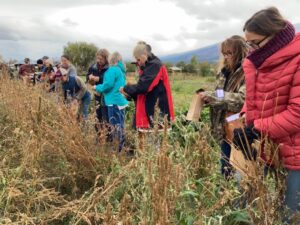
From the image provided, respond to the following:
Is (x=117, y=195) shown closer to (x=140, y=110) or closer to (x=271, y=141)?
(x=271, y=141)

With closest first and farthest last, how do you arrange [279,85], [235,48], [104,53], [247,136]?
[279,85], [247,136], [235,48], [104,53]

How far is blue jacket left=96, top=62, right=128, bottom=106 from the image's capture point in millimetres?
6570

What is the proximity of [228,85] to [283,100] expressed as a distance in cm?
130

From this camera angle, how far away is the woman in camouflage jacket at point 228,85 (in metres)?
3.58

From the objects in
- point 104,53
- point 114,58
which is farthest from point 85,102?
point 114,58

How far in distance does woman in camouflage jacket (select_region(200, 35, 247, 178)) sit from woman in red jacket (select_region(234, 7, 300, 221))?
0.93m

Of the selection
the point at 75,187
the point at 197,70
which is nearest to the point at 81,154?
the point at 75,187

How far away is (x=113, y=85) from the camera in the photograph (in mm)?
6617

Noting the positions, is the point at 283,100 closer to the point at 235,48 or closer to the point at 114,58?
the point at 235,48

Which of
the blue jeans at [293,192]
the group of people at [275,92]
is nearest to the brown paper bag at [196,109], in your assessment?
the group of people at [275,92]

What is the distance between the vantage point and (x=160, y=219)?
5.96ft

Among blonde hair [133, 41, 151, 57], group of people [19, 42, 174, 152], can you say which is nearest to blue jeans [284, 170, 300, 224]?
group of people [19, 42, 174, 152]

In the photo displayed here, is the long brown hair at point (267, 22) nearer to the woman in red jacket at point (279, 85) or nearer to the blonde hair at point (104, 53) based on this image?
the woman in red jacket at point (279, 85)

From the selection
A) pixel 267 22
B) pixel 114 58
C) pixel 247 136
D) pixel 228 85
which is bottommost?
pixel 247 136
